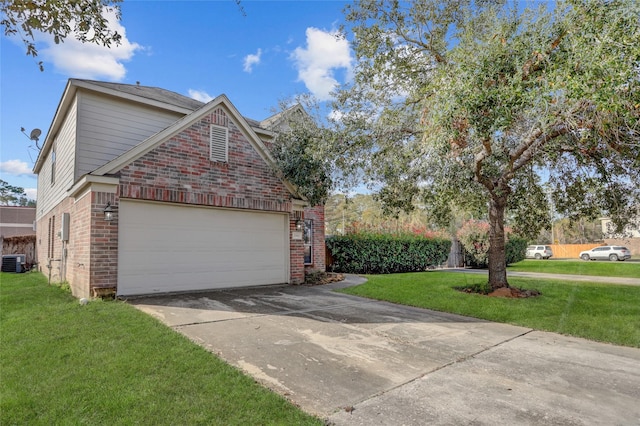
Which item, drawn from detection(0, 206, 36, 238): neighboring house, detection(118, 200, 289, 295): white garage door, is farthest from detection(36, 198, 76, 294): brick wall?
detection(0, 206, 36, 238): neighboring house

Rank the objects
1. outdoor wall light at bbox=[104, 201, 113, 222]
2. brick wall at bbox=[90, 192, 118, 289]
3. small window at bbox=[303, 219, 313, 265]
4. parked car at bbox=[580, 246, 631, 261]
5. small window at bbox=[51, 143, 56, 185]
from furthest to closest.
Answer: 1. parked car at bbox=[580, 246, 631, 261]
2. small window at bbox=[303, 219, 313, 265]
3. small window at bbox=[51, 143, 56, 185]
4. outdoor wall light at bbox=[104, 201, 113, 222]
5. brick wall at bbox=[90, 192, 118, 289]

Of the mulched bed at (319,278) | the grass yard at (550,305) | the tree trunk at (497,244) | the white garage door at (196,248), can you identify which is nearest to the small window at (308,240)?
the mulched bed at (319,278)

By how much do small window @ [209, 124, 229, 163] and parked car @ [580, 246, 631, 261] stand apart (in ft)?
120

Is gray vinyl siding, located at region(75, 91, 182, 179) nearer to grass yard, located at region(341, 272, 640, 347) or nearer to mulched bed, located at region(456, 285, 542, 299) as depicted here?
grass yard, located at region(341, 272, 640, 347)

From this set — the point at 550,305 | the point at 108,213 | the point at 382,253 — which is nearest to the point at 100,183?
the point at 108,213

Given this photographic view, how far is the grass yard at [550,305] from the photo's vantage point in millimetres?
5895

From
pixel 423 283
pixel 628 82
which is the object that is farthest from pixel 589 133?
pixel 423 283

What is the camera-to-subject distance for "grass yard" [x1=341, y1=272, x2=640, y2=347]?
5895mm

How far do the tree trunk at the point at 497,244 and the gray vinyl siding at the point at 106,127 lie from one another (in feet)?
32.6

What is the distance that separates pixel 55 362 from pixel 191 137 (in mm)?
6003

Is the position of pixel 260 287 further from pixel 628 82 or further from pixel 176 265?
pixel 628 82

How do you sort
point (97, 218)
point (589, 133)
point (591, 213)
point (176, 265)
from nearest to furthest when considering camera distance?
point (589, 133) → point (97, 218) → point (176, 265) → point (591, 213)

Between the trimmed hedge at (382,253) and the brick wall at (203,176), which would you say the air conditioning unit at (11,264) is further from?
the trimmed hedge at (382,253)

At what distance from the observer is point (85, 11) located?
4.10m
